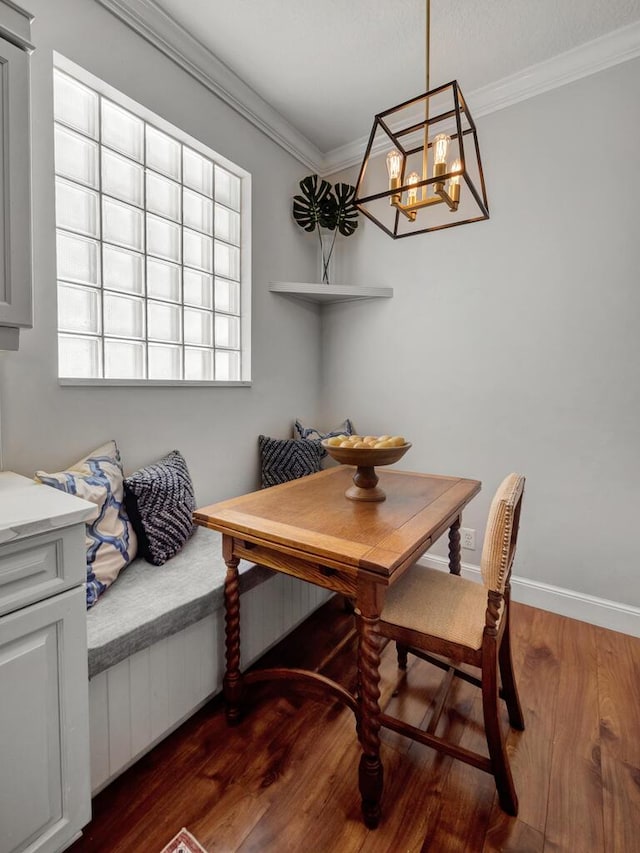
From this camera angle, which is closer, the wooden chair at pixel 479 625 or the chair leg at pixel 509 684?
the wooden chair at pixel 479 625

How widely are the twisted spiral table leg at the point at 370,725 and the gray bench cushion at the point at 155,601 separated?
604mm

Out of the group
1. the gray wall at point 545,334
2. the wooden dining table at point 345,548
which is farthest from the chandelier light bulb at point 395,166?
the gray wall at point 545,334

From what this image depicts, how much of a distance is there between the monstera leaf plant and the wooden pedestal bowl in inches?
74.9

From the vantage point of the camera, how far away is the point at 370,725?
3.86 ft

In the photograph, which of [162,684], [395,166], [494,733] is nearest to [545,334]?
[395,166]

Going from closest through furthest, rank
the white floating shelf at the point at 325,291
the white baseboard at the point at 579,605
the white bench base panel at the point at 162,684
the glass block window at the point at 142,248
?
the white bench base panel at the point at 162,684 < the glass block window at the point at 142,248 < the white baseboard at the point at 579,605 < the white floating shelf at the point at 325,291

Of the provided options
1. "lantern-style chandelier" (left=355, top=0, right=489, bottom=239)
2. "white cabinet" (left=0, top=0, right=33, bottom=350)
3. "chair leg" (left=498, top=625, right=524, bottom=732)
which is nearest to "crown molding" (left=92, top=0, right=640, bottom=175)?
"lantern-style chandelier" (left=355, top=0, right=489, bottom=239)

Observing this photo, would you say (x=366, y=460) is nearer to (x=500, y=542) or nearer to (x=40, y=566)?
(x=500, y=542)

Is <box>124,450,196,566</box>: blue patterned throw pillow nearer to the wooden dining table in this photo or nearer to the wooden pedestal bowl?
the wooden dining table

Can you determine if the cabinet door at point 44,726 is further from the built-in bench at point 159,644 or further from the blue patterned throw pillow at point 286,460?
the blue patterned throw pillow at point 286,460

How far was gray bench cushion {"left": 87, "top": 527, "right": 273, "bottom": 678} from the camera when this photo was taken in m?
1.19

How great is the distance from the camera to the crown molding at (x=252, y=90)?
1.80 m

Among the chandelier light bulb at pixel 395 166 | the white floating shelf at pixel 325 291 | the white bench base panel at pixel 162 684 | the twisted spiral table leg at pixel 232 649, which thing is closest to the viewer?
the white bench base panel at pixel 162 684

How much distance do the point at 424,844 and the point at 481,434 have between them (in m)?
1.86
